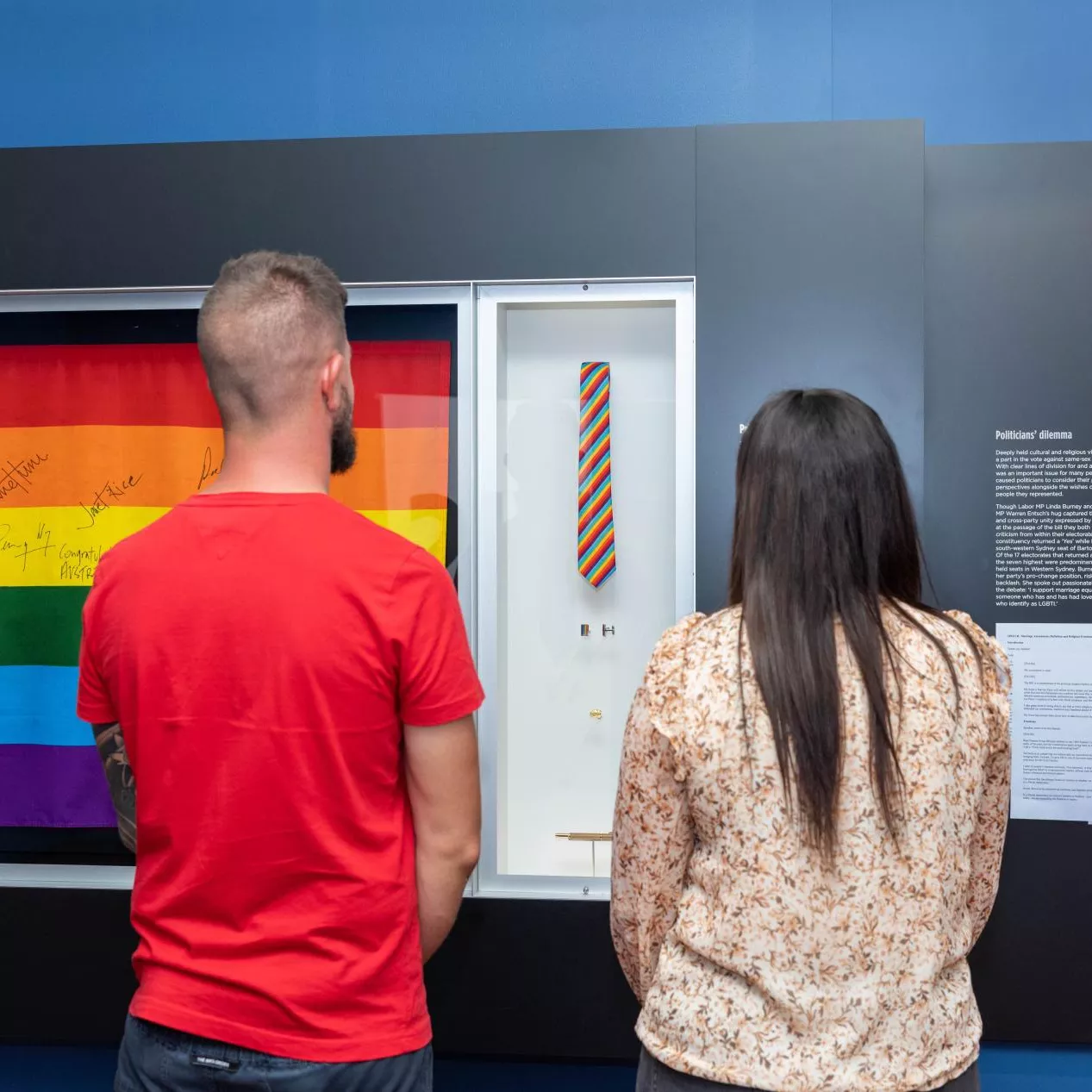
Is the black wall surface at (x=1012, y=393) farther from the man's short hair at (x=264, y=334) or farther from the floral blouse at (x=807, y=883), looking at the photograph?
the man's short hair at (x=264, y=334)

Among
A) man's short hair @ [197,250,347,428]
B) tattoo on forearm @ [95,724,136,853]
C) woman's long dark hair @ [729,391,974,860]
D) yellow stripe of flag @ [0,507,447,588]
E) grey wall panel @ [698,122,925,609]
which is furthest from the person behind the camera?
yellow stripe of flag @ [0,507,447,588]

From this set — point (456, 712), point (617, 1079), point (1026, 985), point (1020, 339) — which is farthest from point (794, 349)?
point (617, 1079)

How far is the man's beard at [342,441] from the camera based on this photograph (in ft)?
4.68

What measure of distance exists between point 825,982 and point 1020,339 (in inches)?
72.3

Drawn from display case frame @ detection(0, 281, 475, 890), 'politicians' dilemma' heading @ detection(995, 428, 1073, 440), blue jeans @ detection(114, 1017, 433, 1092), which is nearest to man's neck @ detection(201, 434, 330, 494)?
blue jeans @ detection(114, 1017, 433, 1092)

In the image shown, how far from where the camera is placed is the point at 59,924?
8.18 ft

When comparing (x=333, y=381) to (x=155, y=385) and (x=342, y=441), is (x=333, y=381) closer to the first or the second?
(x=342, y=441)

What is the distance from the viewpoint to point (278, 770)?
122cm

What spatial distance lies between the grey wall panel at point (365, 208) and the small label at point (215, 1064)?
Result: 168 centimetres

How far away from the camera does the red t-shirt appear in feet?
4.01

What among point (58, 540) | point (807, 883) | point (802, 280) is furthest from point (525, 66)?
point (807, 883)


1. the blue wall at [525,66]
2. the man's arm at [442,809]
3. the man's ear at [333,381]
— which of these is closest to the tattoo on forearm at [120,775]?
the man's arm at [442,809]

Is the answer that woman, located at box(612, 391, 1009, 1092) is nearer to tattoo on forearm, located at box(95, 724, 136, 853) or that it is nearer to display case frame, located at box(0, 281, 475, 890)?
tattoo on forearm, located at box(95, 724, 136, 853)

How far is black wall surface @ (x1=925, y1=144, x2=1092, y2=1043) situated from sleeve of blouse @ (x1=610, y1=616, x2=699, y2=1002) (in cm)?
149
